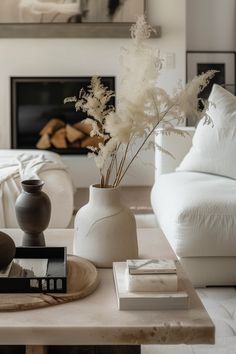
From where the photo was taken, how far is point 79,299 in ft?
5.48

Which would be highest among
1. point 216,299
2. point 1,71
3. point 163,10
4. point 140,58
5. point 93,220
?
point 163,10

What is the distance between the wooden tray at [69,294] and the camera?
62.7 inches

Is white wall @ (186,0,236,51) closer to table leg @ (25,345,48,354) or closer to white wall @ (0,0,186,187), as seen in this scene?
white wall @ (0,0,186,187)

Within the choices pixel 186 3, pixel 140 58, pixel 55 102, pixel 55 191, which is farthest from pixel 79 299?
pixel 186 3

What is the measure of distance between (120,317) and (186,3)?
4884 mm

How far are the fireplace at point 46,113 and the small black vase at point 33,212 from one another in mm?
3584

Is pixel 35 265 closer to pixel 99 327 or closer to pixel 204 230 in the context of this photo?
pixel 99 327

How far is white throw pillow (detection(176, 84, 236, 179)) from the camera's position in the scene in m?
3.27

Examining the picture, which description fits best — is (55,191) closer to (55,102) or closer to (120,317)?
(120,317)

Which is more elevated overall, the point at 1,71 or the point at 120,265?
the point at 1,71

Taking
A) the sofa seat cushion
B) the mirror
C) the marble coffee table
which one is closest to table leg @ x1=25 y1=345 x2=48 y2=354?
the marble coffee table

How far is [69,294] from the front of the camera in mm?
1662

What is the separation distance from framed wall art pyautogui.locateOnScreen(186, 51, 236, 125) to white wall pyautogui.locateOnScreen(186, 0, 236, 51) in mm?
78

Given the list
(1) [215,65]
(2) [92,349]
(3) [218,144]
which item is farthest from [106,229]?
(1) [215,65]
